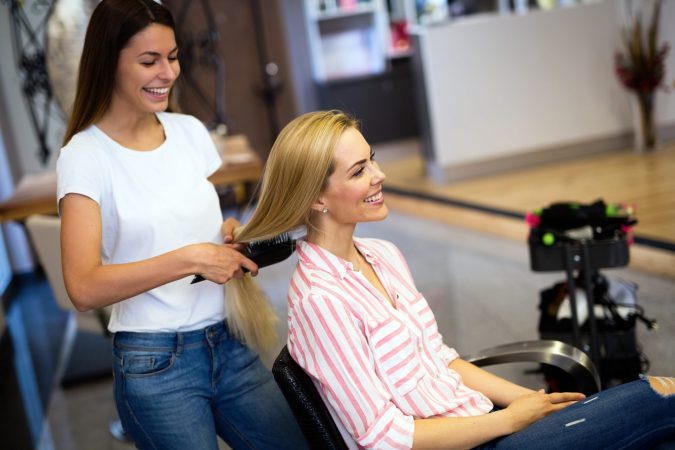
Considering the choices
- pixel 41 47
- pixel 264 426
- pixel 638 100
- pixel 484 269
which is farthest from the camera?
pixel 638 100

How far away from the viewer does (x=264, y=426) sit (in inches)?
66.9

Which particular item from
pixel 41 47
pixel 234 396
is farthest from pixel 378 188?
pixel 41 47

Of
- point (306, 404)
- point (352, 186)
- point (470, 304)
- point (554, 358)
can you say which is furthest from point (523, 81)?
point (306, 404)

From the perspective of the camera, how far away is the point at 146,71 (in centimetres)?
161

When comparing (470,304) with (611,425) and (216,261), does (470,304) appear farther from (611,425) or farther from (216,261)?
(216,261)

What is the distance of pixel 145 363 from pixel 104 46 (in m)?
0.63

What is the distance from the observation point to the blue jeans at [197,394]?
1.59 meters

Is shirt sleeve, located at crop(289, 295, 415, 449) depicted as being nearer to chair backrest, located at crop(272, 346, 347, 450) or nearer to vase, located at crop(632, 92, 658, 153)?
chair backrest, located at crop(272, 346, 347, 450)

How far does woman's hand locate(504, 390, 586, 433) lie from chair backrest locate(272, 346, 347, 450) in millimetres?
330

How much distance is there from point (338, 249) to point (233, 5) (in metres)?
7.31

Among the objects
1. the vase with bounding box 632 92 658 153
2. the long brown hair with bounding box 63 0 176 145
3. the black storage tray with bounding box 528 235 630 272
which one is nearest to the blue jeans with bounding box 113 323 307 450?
the long brown hair with bounding box 63 0 176 145

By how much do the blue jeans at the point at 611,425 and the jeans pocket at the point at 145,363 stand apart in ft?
2.22

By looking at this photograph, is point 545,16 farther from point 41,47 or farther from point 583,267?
point 583,267

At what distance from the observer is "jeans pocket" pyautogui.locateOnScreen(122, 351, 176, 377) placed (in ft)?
5.22
